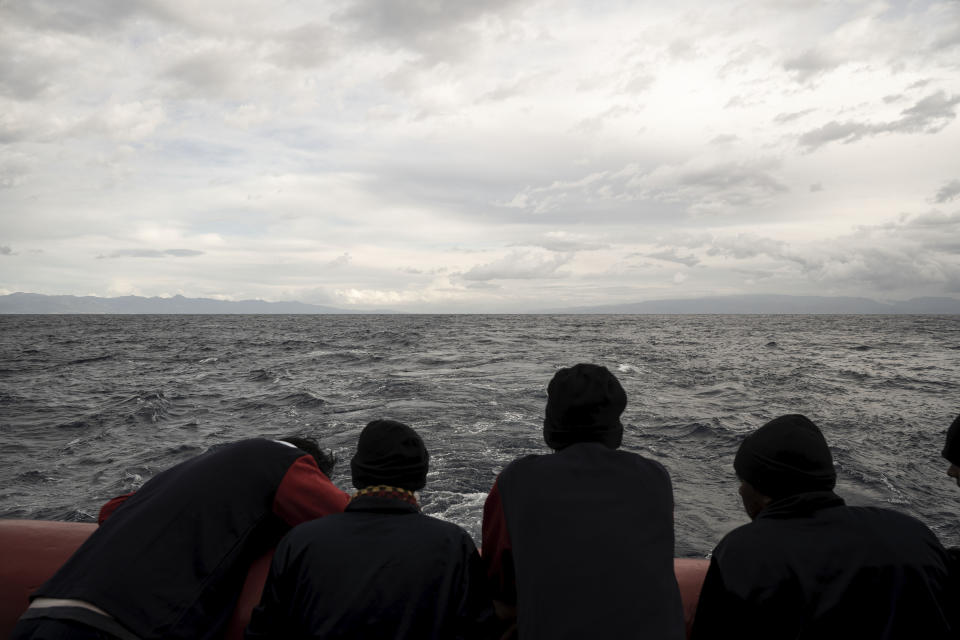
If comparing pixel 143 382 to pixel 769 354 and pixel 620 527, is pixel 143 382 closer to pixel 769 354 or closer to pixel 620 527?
pixel 620 527

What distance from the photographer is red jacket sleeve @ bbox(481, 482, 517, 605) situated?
2.11 m

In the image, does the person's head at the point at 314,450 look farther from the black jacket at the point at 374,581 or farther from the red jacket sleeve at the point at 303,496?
the black jacket at the point at 374,581

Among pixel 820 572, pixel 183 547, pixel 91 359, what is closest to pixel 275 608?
pixel 183 547

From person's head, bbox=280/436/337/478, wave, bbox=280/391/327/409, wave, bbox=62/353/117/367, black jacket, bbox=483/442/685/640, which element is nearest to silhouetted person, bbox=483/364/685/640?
black jacket, bbox=483/442/685/640

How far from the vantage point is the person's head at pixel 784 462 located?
78.7 inches

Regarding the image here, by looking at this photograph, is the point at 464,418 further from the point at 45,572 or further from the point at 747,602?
the point at 747,602

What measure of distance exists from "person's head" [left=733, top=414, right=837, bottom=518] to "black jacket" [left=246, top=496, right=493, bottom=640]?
3.71ft

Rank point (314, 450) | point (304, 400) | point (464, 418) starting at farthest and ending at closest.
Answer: point (304, 400) < point (464, 418) < point (314, 450)

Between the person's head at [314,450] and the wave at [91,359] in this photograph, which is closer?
the person's head at [314,450]

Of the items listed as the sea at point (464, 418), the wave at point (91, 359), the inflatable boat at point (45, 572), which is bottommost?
the sea at point (464, 418)

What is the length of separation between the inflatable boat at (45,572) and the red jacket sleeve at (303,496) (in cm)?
29

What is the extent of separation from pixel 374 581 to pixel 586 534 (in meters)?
0.75

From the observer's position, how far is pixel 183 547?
2127mm

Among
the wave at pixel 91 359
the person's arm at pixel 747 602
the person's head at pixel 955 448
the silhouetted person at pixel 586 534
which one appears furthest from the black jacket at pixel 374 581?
the wave at pixel 91 359
